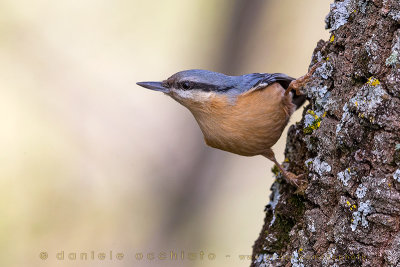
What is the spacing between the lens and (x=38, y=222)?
655 cm

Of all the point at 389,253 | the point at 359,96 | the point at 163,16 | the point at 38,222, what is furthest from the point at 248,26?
the point at 389,253

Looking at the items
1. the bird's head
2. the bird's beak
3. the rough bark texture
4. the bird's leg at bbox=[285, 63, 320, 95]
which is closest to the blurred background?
the bird's beak

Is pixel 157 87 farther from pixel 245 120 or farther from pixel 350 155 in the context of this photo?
pixel 350 155

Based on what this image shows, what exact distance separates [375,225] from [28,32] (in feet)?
19.1

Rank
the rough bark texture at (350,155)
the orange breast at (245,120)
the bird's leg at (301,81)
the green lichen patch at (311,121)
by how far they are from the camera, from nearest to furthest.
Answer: the rough bark texture at (350,155), the green lichen patch at (311,121), the bird's leg at (301,81), the orange breast at (245,120)

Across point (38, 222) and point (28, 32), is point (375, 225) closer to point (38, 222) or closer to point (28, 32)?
point (38, 222)

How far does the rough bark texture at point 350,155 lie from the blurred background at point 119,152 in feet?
11.7

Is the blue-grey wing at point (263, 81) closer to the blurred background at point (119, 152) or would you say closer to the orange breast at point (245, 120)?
the orange breast at point (245, 120)

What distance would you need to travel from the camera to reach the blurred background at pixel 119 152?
6613 mm

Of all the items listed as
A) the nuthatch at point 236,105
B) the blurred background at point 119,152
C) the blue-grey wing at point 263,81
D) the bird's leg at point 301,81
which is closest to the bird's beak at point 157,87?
the nuthatch at point 236,105

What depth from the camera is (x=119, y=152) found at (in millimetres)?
6918

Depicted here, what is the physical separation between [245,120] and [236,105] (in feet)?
0.44

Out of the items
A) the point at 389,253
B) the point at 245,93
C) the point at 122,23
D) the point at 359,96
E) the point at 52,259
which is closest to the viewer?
the point at 389,253

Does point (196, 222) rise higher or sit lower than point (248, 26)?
lower
